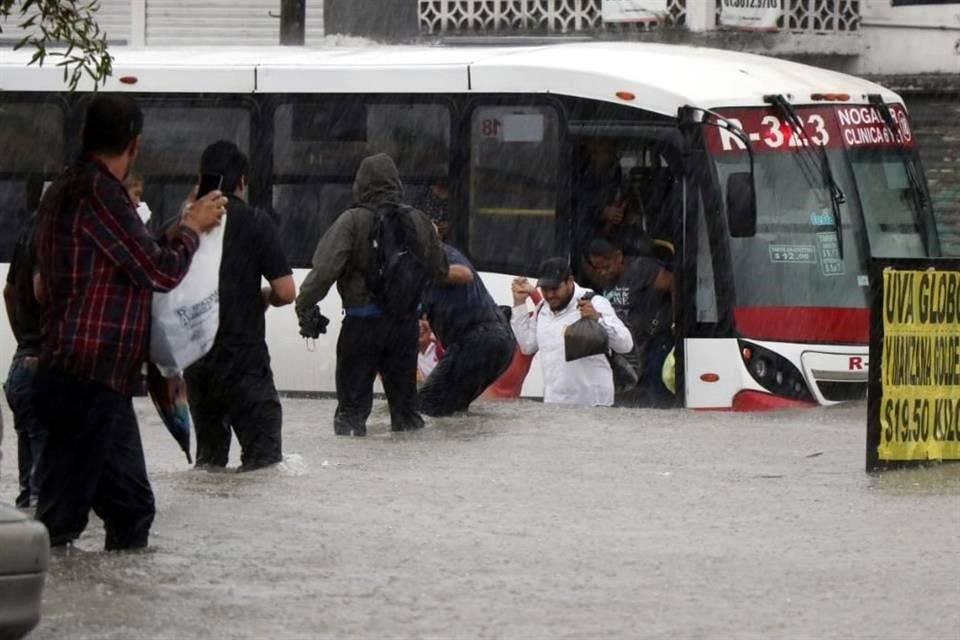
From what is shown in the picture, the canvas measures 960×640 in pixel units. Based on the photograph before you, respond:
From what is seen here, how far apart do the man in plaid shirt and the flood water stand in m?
0.42

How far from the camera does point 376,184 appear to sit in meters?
14.4

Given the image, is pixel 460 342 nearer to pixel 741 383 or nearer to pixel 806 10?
pixel 741 383

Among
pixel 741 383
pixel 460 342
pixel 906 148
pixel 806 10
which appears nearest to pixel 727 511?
pixel 460 342

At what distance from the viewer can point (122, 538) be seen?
925 centimetres

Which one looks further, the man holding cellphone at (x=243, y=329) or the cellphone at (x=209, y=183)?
the man holding cellphone at (x=243, y=329)

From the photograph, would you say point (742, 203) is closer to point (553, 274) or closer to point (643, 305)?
point (643, 305)

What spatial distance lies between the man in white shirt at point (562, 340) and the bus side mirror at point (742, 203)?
1.18 m

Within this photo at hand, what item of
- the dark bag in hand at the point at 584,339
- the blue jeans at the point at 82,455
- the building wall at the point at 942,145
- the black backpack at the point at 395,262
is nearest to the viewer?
the blue jeans at the point at 82,455

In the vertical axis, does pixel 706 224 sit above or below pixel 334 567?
above

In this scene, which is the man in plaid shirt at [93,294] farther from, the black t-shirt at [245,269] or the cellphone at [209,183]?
the black t-shirt at [245,269]

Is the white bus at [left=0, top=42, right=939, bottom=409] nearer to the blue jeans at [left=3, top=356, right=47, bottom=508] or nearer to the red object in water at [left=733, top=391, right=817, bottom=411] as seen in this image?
the red object in water at [left=733, top=391, right=817, bottom=411]

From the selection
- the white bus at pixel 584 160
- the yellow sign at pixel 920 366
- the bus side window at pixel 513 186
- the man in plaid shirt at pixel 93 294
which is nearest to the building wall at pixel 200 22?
the white bus at pixel 584 160

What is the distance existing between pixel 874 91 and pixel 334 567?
10913mm

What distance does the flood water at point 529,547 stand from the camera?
8.14 meters
